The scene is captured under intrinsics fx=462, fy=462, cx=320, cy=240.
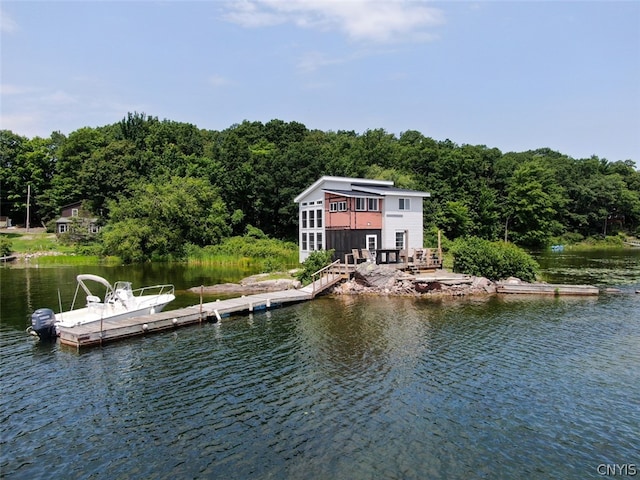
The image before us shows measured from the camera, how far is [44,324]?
21.2 metres

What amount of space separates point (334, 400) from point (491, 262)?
2385 centimetres

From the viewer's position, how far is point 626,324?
78.6 ft

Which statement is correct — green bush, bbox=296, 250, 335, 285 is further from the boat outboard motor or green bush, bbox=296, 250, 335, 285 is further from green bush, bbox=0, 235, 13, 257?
green bush, bbox=0, 235, 13, 257

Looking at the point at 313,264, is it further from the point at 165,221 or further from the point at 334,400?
the point at 165,221

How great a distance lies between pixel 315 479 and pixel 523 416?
6912 mm

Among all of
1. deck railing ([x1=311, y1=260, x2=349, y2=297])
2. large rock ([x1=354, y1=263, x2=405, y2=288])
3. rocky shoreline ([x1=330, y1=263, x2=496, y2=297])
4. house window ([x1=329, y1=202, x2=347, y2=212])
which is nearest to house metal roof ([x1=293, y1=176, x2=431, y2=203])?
house window ([x1=329, y1=202, x2=347, y2=212])

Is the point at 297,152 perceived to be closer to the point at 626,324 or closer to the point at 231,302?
the point at 231,302

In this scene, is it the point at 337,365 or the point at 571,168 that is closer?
the point at 337,365

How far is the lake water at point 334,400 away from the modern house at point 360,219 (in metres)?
12.8

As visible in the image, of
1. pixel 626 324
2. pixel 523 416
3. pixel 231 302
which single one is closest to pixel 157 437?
pixel 523 416

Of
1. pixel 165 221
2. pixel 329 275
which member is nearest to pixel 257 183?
pixel 165 221

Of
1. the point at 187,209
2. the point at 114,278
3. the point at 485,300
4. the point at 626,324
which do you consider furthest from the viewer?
the point at 187,209

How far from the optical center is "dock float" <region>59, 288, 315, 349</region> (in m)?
20.8

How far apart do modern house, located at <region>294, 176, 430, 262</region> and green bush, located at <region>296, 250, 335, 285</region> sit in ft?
6.00
